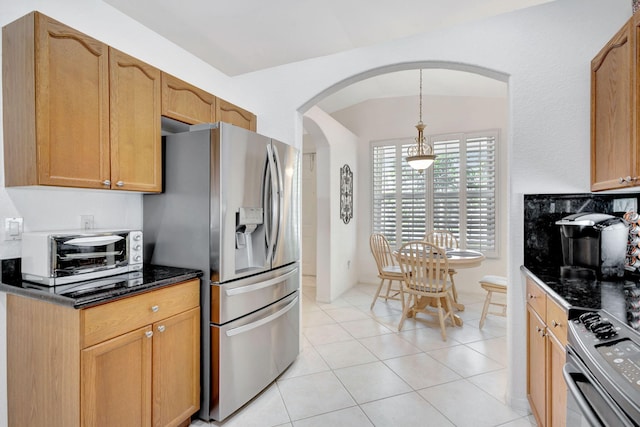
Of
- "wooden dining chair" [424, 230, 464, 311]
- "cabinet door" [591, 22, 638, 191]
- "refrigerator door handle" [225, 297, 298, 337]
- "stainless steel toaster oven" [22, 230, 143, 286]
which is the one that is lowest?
"refrigerator door handle" [225, 297, 298, 337]

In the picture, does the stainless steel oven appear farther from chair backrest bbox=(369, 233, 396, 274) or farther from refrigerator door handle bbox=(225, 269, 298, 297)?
chair backrest bbox=(369, 233, 396, 274)

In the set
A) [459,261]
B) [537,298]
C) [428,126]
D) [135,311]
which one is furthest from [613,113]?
[428,126]

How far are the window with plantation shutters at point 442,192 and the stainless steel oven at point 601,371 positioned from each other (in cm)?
372

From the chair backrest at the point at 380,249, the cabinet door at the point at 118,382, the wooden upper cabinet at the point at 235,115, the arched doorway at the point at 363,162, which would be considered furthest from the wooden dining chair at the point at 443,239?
the cabinet door at the point at 118,382

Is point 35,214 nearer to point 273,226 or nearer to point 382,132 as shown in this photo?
point 273,226

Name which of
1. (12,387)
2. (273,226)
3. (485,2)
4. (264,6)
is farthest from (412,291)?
(12,387)

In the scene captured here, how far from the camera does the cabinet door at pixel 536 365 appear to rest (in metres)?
1.61

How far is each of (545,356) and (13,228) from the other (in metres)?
2.76

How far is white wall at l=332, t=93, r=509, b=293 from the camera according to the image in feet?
14.9

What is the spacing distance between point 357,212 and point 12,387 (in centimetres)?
452

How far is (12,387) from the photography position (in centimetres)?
164

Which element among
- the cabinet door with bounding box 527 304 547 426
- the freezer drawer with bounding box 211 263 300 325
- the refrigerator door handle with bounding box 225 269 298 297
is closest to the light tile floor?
Result: the cabinet door with bounding box 527 304 547 426

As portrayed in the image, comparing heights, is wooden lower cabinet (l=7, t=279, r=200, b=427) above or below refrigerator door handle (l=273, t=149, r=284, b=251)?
below

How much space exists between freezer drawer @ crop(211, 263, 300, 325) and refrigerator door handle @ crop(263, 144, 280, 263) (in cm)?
17
